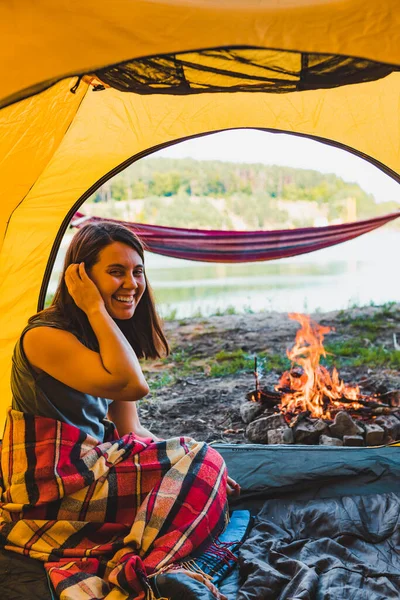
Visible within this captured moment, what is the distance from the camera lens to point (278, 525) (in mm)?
2004

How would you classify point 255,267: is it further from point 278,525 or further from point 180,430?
point 278,525

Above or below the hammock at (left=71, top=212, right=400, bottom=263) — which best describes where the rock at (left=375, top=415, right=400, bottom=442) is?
below

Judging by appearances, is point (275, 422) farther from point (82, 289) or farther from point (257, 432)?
point (82, 289)

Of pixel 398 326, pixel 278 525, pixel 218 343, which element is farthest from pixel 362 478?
pixel 398 326

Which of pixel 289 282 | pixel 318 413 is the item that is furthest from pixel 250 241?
pixel 289 282

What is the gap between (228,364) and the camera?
179 inches

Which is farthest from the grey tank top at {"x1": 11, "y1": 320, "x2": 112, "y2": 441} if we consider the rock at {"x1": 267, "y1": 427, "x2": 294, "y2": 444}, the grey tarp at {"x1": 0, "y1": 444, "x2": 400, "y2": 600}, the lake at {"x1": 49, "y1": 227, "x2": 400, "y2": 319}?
the lake at {"x1": 49, "y1": 227, "x2": 400, "y2": 319}

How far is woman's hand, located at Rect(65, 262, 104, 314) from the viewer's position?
5.85 ft

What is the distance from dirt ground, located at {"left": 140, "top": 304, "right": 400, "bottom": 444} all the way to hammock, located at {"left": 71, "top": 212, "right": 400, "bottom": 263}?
815 millimetres

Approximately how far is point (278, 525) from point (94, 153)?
1491mm

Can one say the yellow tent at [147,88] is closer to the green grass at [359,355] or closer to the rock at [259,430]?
the rock at [259,430]

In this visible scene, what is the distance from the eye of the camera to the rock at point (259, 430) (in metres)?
2.90

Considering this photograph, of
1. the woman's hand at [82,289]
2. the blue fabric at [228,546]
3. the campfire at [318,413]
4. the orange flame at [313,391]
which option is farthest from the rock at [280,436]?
the woman's hand at [82,289]

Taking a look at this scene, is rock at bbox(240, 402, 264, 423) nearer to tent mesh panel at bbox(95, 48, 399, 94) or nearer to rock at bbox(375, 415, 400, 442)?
rock at bbox(375, 415, 400, 442)
